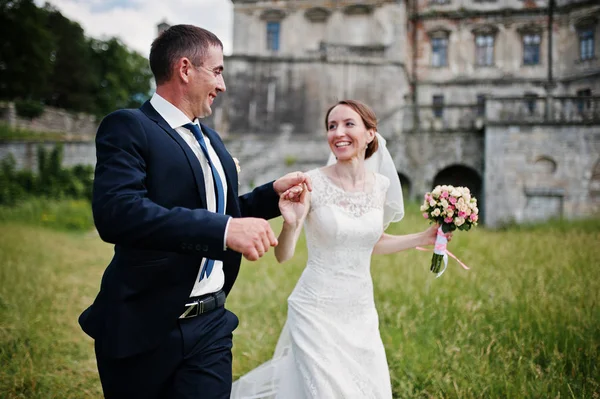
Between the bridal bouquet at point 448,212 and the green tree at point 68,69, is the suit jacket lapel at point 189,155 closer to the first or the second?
the bridal bouquet at point 448,212

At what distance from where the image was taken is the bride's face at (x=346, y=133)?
10.1 feet

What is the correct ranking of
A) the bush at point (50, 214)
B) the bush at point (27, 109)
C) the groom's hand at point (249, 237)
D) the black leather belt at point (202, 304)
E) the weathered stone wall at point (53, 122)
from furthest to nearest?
the bush at point (27, 109) < the weathered stone wall at point (53, 122) < the bush at point (50, 214) < the black leather belt at point (202, 304) < the groom's hand at point (249, 237)

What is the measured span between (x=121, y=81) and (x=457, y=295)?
147ft

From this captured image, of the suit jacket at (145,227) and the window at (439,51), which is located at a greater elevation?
the window at (439,51)

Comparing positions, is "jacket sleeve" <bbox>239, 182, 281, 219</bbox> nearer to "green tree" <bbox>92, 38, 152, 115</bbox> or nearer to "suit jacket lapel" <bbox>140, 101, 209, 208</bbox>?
"suit jacket lapel" <bbox>140, 101, 209, 208</bbox>

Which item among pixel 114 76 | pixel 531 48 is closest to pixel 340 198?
pixel 531 48

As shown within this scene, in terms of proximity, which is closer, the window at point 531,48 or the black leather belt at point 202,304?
the black leather belt at point 202,304

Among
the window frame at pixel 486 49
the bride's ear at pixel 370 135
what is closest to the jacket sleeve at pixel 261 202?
the bride's ear at pixel 370 135

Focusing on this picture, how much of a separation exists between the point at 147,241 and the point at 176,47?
3.48 ft

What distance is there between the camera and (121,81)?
43031mm

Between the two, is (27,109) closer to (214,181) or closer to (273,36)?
(273,36)

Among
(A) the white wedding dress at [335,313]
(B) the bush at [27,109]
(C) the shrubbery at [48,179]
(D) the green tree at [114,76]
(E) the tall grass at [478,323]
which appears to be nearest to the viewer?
(A) the white wedding dress at [335,313]

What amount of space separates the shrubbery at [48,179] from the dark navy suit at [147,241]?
2004 cm

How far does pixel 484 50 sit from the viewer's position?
28.4 metres
